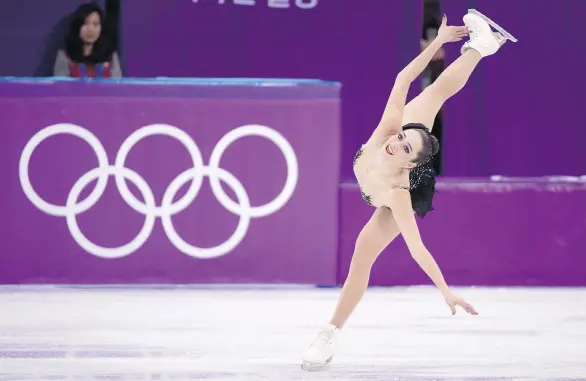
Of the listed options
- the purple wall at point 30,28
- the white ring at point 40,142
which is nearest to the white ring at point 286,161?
the white ring at point 40,142

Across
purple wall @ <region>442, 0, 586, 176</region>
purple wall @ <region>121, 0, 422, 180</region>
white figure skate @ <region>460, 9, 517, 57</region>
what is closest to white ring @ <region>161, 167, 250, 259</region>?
white figure skate @ <region>460, 9, 517, 57</region>

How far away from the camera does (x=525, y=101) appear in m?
9.37

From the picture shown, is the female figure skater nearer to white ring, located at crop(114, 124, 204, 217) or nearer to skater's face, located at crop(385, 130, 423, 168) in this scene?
skater's face, located at crop(385, 130, 423, 168)

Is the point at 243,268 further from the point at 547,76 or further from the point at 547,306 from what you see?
the point at 547,76

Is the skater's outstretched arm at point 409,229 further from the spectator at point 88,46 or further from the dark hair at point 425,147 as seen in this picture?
the spectator at point 88,46

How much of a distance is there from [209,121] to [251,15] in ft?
8.44

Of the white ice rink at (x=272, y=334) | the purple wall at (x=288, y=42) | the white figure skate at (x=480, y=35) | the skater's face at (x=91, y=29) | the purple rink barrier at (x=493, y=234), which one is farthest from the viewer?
the purple wall at (x=288, y=42)

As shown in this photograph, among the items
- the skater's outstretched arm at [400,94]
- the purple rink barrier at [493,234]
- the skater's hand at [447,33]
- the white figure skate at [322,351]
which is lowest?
the purple rink barrier at [493,234]

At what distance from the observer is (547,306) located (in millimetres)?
6207

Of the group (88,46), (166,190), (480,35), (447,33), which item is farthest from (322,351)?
(88,46)

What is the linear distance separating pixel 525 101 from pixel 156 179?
4.01 metres

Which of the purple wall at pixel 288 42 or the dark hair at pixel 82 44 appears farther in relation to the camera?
the purple wall at pixel 288 42

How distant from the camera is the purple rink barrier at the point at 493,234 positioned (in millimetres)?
6812

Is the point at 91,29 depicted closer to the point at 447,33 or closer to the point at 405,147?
the point at 447,33
